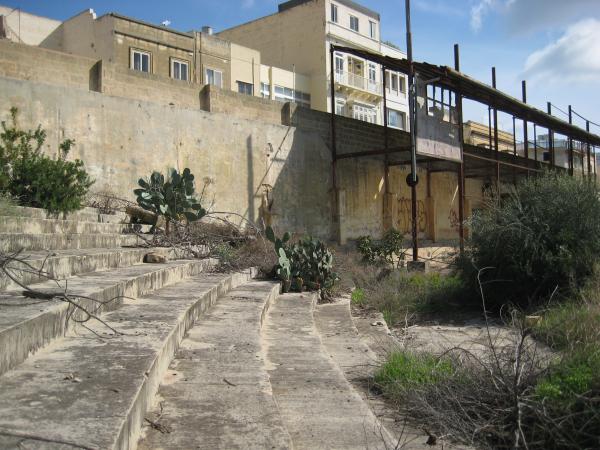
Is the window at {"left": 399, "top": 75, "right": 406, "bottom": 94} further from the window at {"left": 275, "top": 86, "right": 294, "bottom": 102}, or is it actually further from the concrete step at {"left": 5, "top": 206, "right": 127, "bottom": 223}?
the concrete step at {"left": 5, "top": 206, "right": 127, "bottom": 223}

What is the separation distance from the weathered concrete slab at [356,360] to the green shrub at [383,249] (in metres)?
7.35

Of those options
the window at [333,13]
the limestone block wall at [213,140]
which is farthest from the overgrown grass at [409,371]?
the window at [333,13]

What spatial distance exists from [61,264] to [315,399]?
247cm

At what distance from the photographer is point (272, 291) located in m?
6.92

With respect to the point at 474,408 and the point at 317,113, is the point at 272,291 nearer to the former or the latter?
the point at 474,408

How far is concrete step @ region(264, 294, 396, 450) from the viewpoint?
8.75 ft

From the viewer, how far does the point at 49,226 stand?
21.4ft

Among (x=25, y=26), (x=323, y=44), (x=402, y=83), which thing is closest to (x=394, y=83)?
(x=402, y=83)

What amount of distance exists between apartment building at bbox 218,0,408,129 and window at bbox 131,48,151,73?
41.4ft

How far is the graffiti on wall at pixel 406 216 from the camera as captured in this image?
19.4 meters

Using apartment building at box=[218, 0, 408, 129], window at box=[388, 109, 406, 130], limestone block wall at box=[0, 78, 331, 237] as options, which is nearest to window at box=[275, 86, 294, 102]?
apartment building at box=[218, 0, 408, 129]

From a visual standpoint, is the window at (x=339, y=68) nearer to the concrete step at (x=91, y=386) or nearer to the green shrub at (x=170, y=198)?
the green shrub at (x=170, y=198)

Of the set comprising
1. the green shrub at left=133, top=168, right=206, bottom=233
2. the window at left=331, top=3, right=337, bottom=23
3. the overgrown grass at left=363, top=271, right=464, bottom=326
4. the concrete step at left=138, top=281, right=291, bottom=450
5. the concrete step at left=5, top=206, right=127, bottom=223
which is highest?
the window at left=331, top=3, right=337, bottom=23

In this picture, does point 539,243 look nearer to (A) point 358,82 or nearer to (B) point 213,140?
(B) point 213,140
